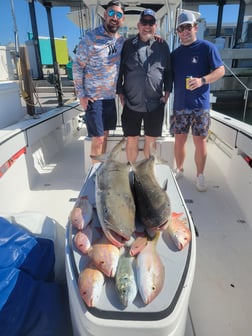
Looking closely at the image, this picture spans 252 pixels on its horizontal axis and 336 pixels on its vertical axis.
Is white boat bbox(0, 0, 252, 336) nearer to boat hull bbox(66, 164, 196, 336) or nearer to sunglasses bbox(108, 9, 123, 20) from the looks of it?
boat hull bbox(66, 164, 196, 336)

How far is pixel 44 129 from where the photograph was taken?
11.8ft

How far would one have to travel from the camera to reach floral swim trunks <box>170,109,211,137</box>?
2742 mm

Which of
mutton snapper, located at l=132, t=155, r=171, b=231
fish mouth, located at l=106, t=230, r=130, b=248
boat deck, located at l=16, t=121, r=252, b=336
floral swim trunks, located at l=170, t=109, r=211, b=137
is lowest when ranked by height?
boat deck, located at l=16, t=121, r=252, b=336

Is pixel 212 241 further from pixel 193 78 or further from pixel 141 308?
pixel 193 78

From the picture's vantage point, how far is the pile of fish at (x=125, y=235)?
3.26 ft

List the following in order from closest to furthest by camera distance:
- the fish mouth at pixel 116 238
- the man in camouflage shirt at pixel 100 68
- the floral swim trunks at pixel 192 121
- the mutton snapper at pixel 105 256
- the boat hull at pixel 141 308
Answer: the boat hull at pixel 141 308
the mutton snapper at pixel 105 256
the fish mouth at pixel 116 238
the man in camouflage shirt at pixel 100 68
the floral swim trunks at pixel 192 121

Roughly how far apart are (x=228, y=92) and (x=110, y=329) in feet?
50.8

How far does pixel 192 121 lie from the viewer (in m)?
2.81

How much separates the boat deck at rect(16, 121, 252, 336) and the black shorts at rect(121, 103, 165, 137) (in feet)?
2.55

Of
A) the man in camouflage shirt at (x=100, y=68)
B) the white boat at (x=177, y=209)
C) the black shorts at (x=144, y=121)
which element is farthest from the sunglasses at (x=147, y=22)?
the white boat at (x=177, y=209)

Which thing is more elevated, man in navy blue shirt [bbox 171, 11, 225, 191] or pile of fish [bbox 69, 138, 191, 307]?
man in navy blue shirt [bbox 171, 11, 225, 191]

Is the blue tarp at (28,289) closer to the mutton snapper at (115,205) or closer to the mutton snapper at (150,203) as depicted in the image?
the mutton snapper at (115,205)

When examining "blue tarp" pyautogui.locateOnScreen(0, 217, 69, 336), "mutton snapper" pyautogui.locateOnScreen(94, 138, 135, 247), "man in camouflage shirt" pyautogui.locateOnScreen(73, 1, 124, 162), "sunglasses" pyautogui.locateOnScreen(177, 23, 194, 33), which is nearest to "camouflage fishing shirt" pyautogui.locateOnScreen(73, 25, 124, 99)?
"man in camouflage shirt" pyautogui.locateOnScreen(73, 1, 124, 162)

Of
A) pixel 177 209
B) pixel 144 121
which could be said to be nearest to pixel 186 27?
pixel 144 121
